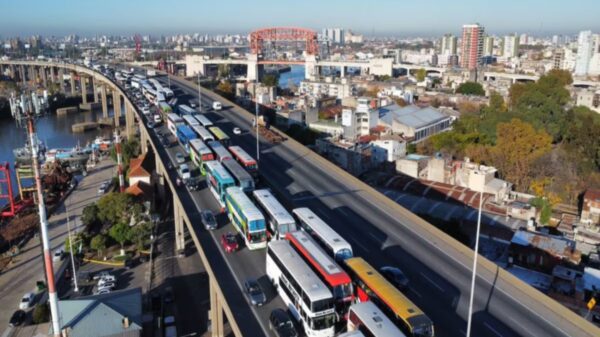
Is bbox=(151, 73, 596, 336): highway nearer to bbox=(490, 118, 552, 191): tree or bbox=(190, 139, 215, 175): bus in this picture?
bbox=(190, 139, 215, 175): bus

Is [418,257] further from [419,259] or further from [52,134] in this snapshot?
[52,134]

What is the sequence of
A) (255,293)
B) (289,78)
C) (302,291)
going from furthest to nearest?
1. (289,78)
2. (255,293)
3. (302,291)

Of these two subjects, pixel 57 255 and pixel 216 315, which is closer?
pixel 216 315

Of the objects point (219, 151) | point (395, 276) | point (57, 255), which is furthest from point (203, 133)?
point (395, 276)

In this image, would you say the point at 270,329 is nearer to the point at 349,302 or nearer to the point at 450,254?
the point at 349,302

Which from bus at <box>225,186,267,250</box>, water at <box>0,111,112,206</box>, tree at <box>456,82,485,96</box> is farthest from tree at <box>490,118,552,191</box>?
water at <box>0,111,112,206</box>

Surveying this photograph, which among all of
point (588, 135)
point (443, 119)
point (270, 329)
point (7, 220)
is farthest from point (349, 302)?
point (443, 119)

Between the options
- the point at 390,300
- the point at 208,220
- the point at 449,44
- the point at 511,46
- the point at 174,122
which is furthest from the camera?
the point at 449,44

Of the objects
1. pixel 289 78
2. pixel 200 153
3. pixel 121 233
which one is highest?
pixel 200 153
